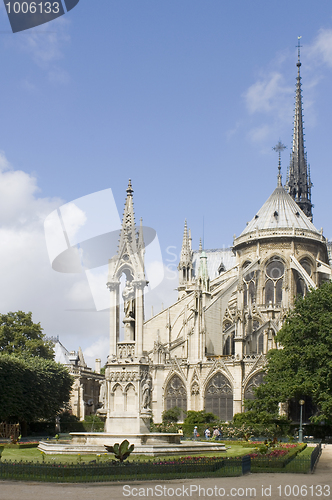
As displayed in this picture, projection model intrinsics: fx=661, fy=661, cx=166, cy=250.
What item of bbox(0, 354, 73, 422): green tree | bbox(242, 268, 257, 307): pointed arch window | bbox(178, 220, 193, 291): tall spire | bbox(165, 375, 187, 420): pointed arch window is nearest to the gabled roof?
bbox(242, 268, 257, 307): pointed arch window

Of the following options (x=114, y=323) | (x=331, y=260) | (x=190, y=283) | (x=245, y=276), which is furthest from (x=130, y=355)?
(x=331, y=260)

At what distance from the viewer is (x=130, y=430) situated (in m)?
27.0

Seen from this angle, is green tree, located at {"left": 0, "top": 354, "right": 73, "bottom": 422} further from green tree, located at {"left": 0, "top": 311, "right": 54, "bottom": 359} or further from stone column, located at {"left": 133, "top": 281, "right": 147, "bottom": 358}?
stone column, located at {"left": 133, "top": 281, "right": 147, "bottom": 358}

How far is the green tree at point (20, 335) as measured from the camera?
62.3 metres

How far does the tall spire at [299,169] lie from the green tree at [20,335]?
57.2 m

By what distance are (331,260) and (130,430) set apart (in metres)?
70.5

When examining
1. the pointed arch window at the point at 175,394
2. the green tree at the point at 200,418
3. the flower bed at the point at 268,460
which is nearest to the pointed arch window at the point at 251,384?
the green tree at the point at 200,418

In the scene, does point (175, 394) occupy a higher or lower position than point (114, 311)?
lower

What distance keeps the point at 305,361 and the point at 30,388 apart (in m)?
21.2

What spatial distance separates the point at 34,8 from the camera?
18406 mm

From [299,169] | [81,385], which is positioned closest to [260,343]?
[81,385]

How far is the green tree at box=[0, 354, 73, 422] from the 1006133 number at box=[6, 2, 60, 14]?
34192 mm

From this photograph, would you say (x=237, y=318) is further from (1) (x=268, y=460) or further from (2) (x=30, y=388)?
(1) (x=268, y=460)

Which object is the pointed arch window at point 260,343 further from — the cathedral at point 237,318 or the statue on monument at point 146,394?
the statue on monument at point 146,394
